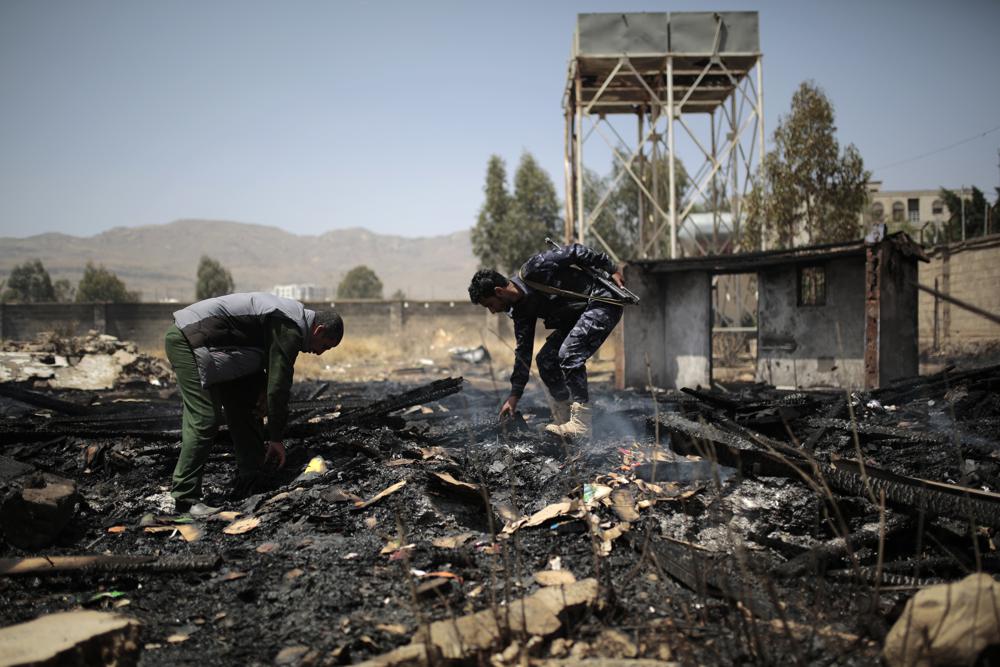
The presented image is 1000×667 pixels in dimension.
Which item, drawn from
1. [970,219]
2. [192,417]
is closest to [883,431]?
[192,417]

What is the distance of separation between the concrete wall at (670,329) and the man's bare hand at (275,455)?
7941 millimetres

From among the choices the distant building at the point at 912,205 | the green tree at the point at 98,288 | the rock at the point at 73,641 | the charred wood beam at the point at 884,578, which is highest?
the distant building at the point at 912,205

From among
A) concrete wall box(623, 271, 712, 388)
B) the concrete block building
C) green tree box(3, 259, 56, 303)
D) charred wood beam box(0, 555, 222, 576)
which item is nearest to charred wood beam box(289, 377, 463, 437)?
charred wood beam box(0, 555, 222, 576)

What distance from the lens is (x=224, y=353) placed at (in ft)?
12.0

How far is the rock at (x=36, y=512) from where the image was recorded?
3014 millimetres

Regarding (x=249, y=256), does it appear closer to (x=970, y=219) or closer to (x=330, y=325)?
(x=970, y=219)

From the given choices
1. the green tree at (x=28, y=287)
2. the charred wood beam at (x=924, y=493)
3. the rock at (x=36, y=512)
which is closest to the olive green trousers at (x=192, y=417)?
the rock at (x=36, y=512)

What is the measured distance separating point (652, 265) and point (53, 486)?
967 cm

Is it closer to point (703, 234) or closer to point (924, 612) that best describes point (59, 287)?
point (703, 234)

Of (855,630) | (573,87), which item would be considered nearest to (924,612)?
(855,630)

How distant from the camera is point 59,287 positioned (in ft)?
139

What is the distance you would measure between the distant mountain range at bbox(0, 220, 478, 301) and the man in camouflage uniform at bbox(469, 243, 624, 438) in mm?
77514

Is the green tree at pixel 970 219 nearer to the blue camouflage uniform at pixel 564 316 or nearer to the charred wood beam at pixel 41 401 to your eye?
the blue camouflage uniform at pixel 564 316

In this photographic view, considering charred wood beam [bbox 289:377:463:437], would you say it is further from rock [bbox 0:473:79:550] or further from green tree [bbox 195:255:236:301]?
green tree [bbox 195:255:236:301]
